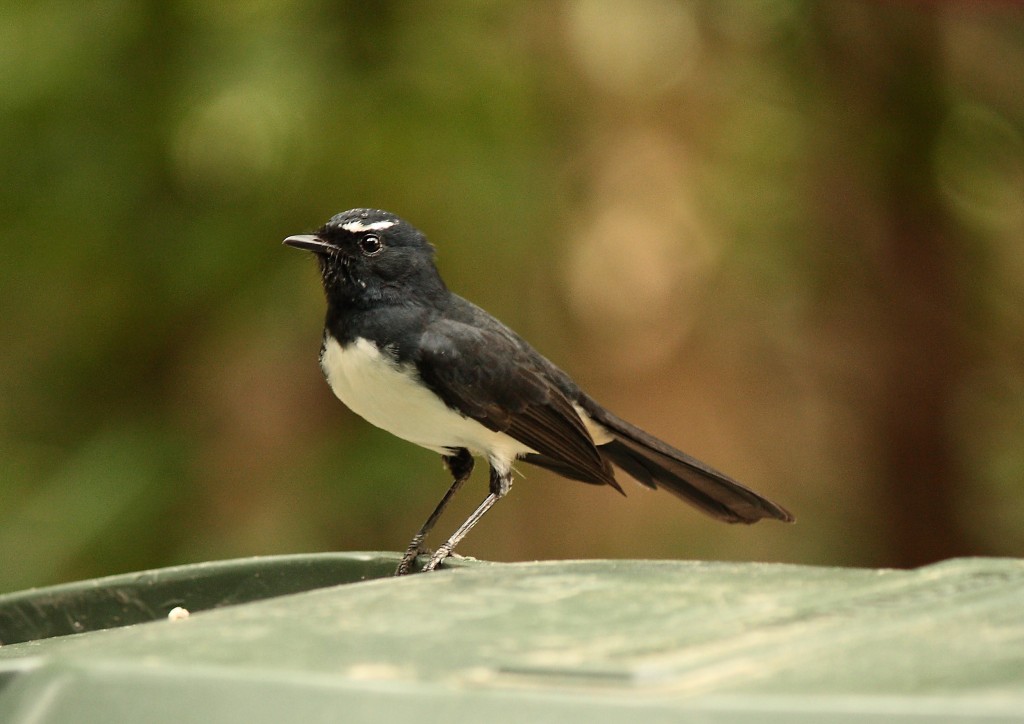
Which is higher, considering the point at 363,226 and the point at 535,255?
the point at 363,226

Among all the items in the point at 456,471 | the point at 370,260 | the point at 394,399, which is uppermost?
the point at 370,260

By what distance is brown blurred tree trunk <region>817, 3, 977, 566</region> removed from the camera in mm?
6480

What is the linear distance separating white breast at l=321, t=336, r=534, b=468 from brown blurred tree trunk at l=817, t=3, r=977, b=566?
2982 mm

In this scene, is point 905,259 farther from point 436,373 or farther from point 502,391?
point 436,373

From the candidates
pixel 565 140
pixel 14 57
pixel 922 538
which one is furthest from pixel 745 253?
pixel 14 57

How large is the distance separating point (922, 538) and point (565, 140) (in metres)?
2.58

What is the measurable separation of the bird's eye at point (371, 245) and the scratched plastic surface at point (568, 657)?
2.12 metres

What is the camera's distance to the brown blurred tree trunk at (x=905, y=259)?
648 cm

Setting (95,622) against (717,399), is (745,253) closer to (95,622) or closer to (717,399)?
(717,399)

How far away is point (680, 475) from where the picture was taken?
4578 mm

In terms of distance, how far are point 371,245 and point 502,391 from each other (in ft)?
2.04

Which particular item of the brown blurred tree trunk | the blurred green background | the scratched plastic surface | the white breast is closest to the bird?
the white breast

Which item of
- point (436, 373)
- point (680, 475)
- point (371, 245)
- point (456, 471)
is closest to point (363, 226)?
point (371, 245)

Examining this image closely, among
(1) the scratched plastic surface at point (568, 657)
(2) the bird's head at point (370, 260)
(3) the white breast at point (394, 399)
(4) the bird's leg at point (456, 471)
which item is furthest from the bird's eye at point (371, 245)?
(1) the scratched plastic surface at point (568, 657)
